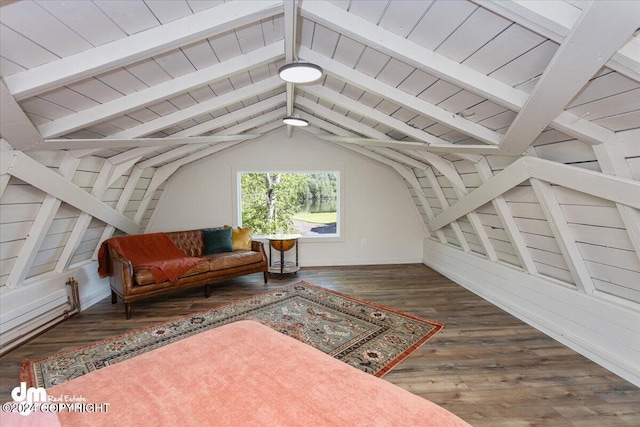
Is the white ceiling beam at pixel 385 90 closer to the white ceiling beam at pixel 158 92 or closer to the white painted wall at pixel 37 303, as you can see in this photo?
the white ceiling beam at pixel 158 92

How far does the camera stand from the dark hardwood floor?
1.90 metres

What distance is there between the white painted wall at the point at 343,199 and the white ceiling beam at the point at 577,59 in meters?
3.61

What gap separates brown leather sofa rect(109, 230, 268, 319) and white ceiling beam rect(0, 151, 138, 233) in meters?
0.53

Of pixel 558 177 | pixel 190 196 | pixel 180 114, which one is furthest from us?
pixel 190 196

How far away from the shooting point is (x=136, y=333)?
116 inches

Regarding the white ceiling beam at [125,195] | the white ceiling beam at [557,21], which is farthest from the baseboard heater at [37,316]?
the white ceiling beam at [557,21]

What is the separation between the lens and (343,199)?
5.46 metres

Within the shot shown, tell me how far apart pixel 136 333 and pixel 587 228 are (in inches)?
155

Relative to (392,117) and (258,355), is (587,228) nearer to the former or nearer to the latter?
(392,117)

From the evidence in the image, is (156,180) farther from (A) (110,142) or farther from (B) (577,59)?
(B) (577,59)

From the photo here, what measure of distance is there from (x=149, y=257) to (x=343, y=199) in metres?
3.14

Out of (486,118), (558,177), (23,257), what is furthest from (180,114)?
(558,177)

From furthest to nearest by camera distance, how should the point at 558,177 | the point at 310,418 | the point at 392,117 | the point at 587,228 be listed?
the point at 392,117 → the point at 587,228 → the point at 558,177 → the point at 310,418

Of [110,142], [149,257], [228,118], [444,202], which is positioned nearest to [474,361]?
[444,202]
